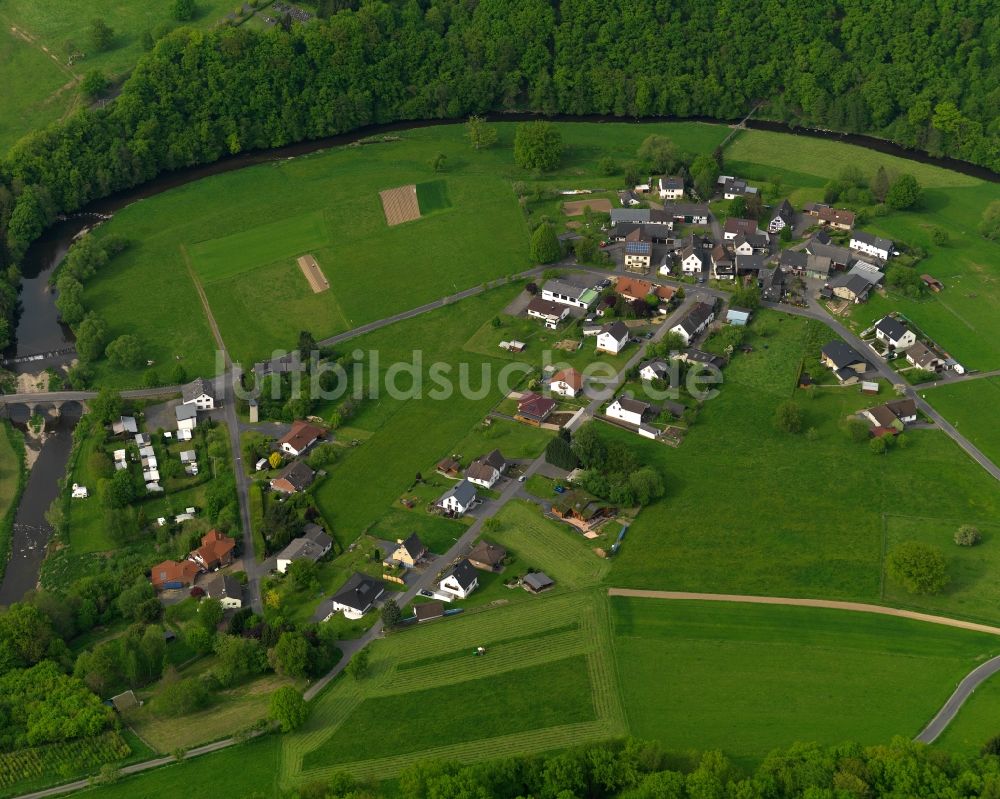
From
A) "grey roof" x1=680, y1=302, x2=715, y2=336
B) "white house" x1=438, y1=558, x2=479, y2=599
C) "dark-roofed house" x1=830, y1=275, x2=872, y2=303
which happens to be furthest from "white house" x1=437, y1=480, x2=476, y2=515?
"dark-roofed house" x1=830, y1=275, x2=872, y2=303

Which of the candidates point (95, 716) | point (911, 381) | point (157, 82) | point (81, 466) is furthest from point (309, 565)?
point (157, 82)

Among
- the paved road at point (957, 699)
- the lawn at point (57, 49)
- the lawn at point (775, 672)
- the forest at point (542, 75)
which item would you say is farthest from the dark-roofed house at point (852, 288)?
the lawn at point (57, 49)

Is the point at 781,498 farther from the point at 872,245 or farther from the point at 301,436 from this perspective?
the point at 872,245

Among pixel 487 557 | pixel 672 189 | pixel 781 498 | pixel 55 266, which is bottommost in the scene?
pixel 781 498

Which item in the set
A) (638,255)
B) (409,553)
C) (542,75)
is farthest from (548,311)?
(542,75)

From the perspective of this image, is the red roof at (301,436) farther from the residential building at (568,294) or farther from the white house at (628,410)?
the residential building at (568,294)

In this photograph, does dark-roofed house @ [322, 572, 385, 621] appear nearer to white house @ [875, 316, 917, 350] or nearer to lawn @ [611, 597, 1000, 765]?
lawn @ [611, 597, 1000, 765]
